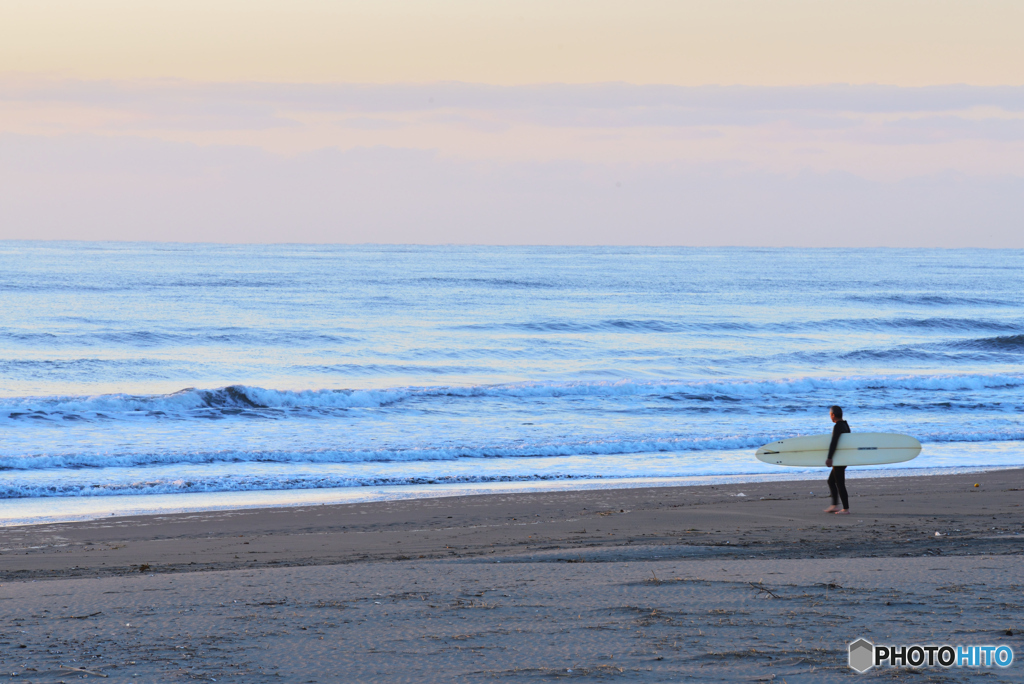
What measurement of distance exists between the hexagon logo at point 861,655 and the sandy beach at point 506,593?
8 cm

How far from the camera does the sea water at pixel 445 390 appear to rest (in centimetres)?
1557

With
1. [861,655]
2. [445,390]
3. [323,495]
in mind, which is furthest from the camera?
[445,390]

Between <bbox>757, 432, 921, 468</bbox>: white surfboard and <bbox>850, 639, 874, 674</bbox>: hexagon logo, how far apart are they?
7266mm

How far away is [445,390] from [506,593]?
60.0ft

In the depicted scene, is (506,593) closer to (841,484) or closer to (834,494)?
(834,494)

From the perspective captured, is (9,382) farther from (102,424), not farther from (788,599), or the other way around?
(788,599)

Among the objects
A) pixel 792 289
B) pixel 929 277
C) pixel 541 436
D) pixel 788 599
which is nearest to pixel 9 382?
pixel 541 436

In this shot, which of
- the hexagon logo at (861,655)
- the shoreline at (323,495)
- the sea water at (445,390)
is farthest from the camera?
the sea water at (445,390)

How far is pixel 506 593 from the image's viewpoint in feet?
22.7

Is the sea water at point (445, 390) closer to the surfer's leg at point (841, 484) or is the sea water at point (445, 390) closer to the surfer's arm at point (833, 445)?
the surfer's arm at point (833, 445)

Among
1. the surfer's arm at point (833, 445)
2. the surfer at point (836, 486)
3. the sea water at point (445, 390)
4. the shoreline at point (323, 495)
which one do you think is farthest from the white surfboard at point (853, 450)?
the sea water at point (445, 390)

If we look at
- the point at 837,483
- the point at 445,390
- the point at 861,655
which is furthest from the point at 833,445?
the point at 445,390

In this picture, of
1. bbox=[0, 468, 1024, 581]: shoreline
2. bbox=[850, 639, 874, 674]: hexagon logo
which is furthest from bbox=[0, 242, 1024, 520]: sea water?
bbox=[850, 639, 874, 674]: hexagon logo

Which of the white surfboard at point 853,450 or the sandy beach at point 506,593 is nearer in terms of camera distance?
the sandy beach at point 506,593
